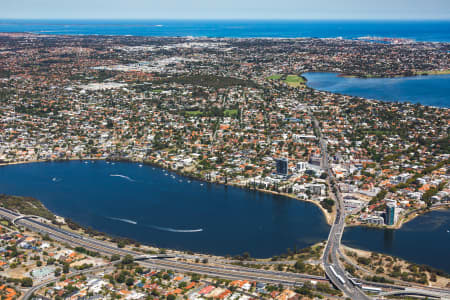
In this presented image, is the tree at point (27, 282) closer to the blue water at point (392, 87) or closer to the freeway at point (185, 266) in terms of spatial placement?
the freeway at point (185, 266)

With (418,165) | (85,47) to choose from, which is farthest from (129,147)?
(85,47)

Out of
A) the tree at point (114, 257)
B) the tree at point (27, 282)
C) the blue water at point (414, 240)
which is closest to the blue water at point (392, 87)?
the blue water at point (414, 240)

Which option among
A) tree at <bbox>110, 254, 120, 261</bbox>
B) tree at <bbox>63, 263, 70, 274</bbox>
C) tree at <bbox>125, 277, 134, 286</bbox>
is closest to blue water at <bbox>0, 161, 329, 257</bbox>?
tree at <bbox>110, 254, 120, 261</bbox>

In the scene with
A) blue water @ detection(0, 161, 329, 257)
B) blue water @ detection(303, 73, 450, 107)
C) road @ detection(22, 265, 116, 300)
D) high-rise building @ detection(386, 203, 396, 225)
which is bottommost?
road @ detection(22, 265, 116, 300)

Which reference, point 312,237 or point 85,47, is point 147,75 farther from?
point 312,237

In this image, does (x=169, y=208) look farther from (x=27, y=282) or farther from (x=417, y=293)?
(x=417, y=293)

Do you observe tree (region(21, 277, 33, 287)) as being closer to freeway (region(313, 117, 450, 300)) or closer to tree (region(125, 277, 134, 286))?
tree (region(125, 277, 134, 286))
